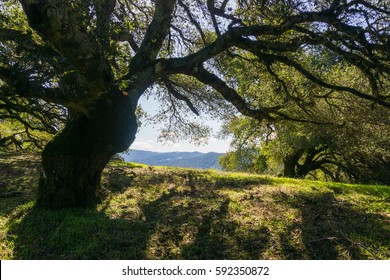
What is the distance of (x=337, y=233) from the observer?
20.7ft

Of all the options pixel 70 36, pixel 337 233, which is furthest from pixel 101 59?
pixel 337 233

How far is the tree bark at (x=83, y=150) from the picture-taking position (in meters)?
7.93

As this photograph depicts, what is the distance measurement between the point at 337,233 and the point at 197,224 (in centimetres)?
312

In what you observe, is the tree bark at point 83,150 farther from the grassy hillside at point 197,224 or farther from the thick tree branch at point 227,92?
the thick tree branch at point 227,92

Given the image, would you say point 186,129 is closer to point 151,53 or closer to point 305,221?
point 151,53

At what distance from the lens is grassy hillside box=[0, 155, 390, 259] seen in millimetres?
5641

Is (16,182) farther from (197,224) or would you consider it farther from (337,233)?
(337,233)

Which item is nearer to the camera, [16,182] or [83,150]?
[83,150]

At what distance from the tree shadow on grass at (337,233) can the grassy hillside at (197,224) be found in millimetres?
19

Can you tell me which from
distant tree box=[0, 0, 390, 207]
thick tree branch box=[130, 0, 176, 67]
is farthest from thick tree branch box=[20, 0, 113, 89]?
thick tree branch box=[130, 0, 176, 67]

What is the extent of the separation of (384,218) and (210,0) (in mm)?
9487

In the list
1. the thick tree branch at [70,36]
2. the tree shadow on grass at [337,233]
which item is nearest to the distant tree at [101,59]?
the thick tree branch at [70,36]

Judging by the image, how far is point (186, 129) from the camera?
20.6 metres

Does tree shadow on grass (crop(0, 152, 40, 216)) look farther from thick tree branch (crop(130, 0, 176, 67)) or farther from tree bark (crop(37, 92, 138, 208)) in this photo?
thick tree branch (crop(130, 0, 176, 67))
